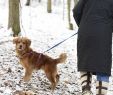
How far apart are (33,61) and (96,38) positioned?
2867mm

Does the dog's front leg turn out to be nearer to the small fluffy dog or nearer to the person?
the small fluffy dog

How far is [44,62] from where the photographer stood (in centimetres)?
835

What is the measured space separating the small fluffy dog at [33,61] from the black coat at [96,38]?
2250mm

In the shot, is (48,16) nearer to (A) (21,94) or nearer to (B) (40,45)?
(B) (40,45)

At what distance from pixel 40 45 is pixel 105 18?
7.70 meters

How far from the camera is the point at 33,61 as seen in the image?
8430 millimetres

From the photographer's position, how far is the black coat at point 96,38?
19.4 feet

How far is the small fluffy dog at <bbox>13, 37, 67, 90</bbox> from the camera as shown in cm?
825

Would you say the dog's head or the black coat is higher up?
the black coat

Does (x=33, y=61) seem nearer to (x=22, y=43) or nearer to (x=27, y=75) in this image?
(x=27, y=75)

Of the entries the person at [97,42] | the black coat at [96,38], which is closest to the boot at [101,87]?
the person at [97,42]

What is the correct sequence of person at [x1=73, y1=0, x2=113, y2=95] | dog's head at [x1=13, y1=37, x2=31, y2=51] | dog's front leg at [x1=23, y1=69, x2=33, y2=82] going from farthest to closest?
dog's front leg at [x1=23, y1=69, x2=33, y2=82] → dog's head at [x1=13, y1=37, x2=31, y2=51] → person at [x1=73, y1=0, x2=113, y2=95]

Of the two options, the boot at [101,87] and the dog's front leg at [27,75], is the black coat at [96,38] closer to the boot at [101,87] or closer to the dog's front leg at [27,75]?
the boot at [101,87]

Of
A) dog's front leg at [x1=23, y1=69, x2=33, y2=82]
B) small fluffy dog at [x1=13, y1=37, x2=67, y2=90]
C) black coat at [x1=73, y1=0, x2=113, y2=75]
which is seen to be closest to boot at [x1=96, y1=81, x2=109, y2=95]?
black coat at [x1=73, y1=0, x2=113, y2=75]
